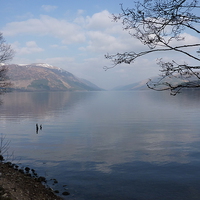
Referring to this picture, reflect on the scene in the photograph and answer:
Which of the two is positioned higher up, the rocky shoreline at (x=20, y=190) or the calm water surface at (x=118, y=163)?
the rocky shoreline at (x=20, y=190)

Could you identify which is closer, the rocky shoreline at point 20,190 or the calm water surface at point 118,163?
the rocky shoreline at point 20,190

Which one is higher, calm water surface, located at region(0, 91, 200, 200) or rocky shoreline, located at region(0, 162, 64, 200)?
rocky shoreline, located at region(0, 162, 64, 200)

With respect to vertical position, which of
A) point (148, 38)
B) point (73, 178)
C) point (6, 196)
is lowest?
Answer: point (73, 178)

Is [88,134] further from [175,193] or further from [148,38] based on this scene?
[148,38]

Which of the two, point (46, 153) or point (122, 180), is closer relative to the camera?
point (122, 180)

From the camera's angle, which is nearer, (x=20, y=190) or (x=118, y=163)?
(x=20, y=190)

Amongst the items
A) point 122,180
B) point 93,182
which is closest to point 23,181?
point 93,182

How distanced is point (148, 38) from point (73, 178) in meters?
12.4

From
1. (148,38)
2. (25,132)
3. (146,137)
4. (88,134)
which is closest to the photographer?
(148,38)

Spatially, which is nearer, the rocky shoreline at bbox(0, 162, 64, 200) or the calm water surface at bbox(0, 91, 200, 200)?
the rocky shoreline at bbox(0, 162, 64, 200)

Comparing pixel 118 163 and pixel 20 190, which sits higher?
pixel 20 190

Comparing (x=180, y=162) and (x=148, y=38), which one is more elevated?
(x=148, y=38)

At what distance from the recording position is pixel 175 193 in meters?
14.7

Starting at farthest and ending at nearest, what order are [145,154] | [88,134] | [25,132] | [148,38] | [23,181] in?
[25,132] → [88,134] → [145,154] → [23,181] → [148,38]
